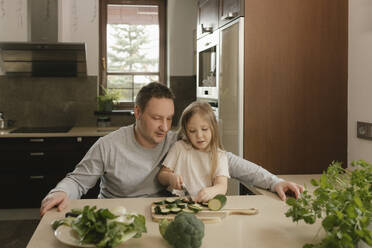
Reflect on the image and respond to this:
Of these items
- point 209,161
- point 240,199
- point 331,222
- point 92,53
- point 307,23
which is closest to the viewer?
point 331,222

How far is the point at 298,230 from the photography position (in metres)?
1.39

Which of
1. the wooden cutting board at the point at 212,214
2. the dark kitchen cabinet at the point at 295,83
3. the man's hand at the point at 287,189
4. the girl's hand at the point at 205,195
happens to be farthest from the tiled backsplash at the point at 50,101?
the wooden cutting board at the point at 212,214

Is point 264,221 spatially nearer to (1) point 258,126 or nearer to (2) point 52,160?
(1) point 258,126

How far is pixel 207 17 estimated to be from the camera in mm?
3543

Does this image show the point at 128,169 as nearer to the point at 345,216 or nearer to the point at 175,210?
the point at 175,210

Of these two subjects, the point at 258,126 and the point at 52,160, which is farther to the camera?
the point at 52,160

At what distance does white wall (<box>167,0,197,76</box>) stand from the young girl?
9.22 feet

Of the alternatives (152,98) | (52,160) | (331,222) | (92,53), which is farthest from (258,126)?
(92,53)

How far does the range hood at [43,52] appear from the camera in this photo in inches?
163

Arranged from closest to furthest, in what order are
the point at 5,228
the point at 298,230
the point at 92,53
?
the point at 298,230 → the point at 5,228 → the point at 92,53

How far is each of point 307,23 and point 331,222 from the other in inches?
72.4

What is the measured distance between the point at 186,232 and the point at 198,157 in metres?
0.88

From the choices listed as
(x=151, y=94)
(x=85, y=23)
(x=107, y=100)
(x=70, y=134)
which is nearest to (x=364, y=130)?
(x=151, y=94)

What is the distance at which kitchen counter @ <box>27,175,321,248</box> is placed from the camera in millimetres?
1269
